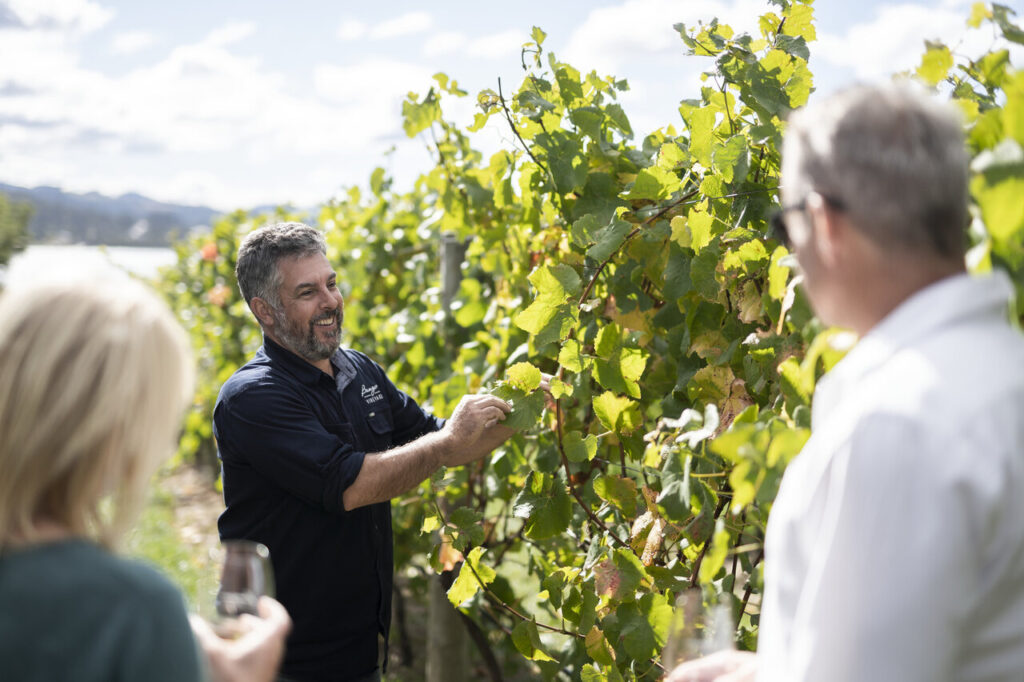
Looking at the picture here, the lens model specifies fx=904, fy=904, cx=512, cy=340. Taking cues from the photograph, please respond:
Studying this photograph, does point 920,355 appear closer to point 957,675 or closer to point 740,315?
point 957,675

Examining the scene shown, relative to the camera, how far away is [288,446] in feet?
7.52

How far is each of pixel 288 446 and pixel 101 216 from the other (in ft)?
107

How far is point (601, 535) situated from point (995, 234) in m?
1.29

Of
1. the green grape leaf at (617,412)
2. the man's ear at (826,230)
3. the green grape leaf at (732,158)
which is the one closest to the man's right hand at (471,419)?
the green grape leaf at (617,412)

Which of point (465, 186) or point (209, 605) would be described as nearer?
point (209, 605)

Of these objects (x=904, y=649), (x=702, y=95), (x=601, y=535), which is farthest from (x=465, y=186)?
(x=904, y=649)

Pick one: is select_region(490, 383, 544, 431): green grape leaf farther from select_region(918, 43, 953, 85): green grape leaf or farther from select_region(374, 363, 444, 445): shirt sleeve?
select_region(918, 43, 953, 85): green grape leaf

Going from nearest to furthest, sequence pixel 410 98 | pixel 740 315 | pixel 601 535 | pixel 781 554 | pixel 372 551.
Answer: pixel 781 554, pixel 740 315, pixel 601 535, pixel 372 551, pixel 410 98

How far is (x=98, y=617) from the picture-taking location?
107cm

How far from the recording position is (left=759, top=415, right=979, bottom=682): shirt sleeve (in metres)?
0.89

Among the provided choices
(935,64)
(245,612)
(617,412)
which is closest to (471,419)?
(617,412)

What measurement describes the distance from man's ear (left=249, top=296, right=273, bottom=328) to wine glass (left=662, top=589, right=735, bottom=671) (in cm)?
170

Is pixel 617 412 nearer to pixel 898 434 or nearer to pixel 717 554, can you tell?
pixel 717 554

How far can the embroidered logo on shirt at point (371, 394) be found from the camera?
272 centimetres
